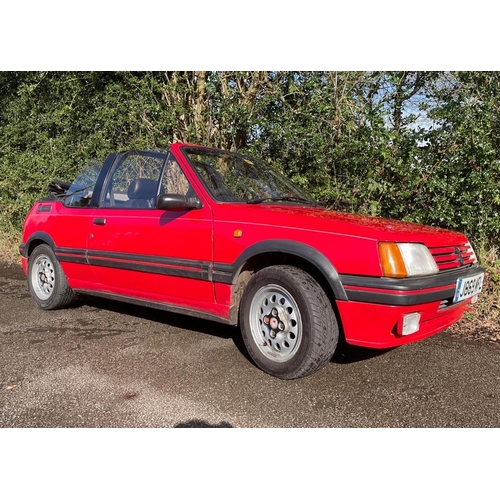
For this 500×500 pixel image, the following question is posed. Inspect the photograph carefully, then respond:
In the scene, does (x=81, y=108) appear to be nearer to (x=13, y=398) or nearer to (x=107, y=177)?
(x=107, y=177)

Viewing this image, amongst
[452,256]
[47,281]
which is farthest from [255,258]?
[47,281]

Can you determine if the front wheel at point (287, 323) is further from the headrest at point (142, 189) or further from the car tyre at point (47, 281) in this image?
the car tyre at point (47, 281)

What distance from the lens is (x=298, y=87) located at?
6180 millimetres

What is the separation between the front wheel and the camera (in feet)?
9.18

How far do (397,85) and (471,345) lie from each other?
10.7ft

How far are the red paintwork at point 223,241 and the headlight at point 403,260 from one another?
4cm

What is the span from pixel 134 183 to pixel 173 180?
0.54 m

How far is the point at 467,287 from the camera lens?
3016 mm

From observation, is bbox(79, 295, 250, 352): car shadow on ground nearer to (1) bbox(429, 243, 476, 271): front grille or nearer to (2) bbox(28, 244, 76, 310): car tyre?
(2) bbox(28, 244, 76, 310): car tyre

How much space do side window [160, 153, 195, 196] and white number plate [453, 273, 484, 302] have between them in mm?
2211

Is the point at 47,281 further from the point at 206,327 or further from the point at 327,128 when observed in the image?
the point at 327,128

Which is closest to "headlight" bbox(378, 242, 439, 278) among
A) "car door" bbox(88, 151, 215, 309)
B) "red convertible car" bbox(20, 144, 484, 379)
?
"red convertible car" bbox(20, 144, 484, 379)

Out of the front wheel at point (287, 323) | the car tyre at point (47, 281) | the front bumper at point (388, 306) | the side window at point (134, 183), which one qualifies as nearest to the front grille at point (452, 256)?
the front bumper at point (388, 306)
